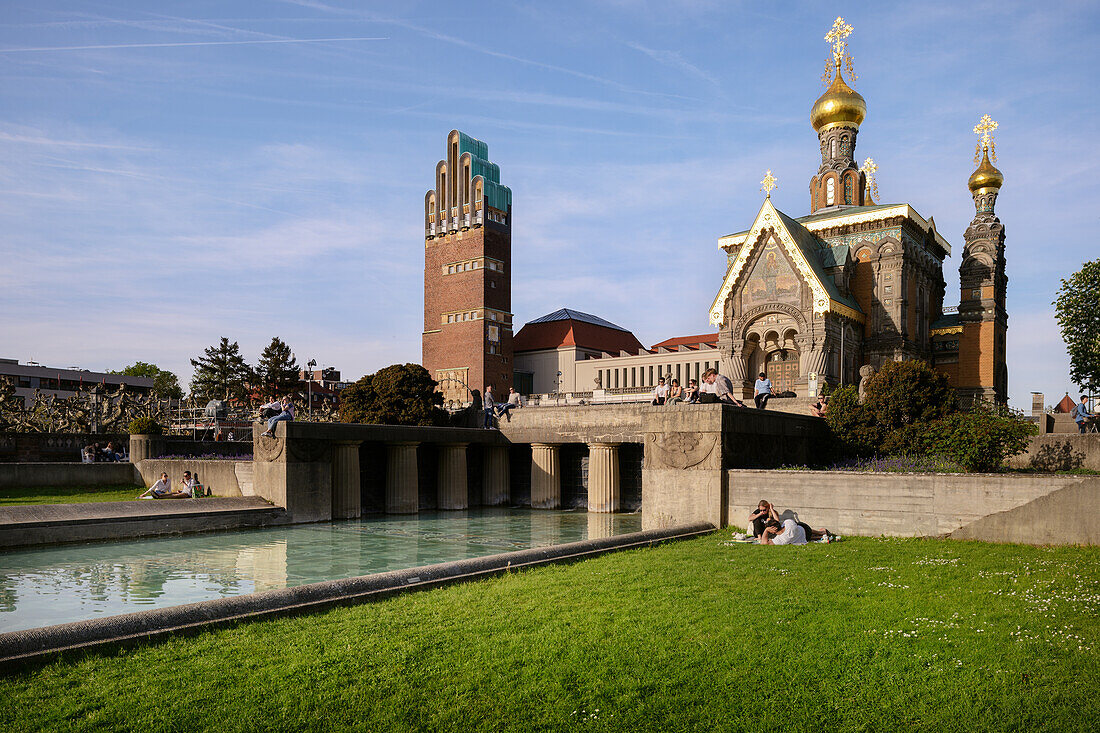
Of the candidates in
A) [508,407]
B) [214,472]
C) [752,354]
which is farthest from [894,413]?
[752,354]

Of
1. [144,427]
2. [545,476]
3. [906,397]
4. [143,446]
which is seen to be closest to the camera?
[906,397]

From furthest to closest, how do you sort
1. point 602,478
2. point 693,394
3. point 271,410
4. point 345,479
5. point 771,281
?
point 771,281, point 602,478, point 345,479, point 271,410, point 693,394

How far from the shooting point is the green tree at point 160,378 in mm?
101050

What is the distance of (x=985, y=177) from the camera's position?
5456 cm

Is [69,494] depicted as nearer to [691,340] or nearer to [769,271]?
[769,271]

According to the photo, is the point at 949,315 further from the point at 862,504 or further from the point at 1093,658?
the point at 1093,658

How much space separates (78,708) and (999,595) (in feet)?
34.2

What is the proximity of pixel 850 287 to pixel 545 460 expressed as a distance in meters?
29.7

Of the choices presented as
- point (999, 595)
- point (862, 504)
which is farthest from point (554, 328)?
point (999, 595)

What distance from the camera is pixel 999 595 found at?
33.0ft

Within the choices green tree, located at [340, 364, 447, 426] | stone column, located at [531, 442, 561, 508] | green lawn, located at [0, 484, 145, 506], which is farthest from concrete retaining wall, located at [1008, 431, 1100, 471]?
green tree, located at [340, 364, 447, 426]

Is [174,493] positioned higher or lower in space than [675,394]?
lower

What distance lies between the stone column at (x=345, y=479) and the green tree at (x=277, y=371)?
4425 centimetres

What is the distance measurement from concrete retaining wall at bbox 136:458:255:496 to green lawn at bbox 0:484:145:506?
116 centimetres
